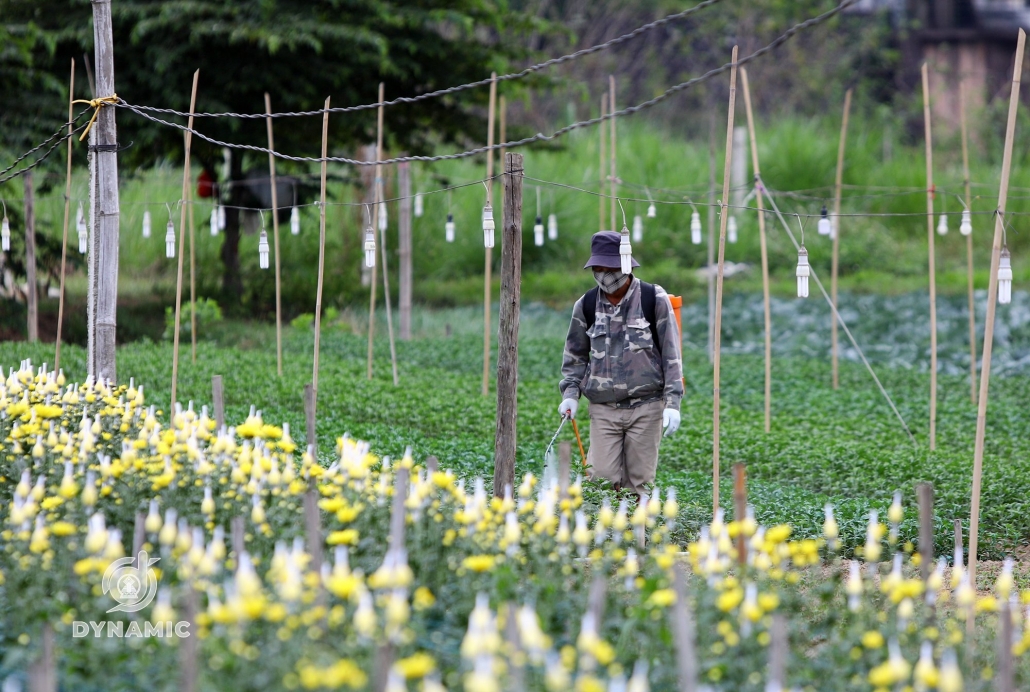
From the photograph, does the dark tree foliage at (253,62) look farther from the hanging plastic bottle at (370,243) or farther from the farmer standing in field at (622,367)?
the farmer standing in field at (622,367)

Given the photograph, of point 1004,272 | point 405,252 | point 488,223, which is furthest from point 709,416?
point 405,252

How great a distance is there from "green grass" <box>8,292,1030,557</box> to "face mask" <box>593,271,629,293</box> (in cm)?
138

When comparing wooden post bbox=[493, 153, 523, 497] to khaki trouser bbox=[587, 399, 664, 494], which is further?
khaki trouser bbox=[587, 399, 664, 494]

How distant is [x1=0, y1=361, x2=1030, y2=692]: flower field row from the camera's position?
3113 millimetres

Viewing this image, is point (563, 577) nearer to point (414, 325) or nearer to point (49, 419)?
point (49, 419)

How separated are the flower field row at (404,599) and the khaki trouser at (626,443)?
1.61 m

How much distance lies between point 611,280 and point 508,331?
84 cm

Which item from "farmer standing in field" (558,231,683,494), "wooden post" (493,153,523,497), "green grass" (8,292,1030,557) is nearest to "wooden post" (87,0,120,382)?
"green grass" (8,292,1030,557)

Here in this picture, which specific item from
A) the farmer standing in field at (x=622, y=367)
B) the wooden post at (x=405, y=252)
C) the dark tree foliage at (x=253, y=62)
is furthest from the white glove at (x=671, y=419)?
the wooden post at (x=405, y=252)

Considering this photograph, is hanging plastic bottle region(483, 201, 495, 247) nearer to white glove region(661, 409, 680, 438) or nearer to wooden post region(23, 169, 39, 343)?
white glove region(661, 409, 680, 438)

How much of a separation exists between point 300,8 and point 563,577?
33.7 feet

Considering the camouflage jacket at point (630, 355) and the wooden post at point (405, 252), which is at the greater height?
the wooden post at point (405, 252)

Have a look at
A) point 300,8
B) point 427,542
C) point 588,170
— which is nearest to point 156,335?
point 300,8

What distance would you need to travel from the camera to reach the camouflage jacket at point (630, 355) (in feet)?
20.8
